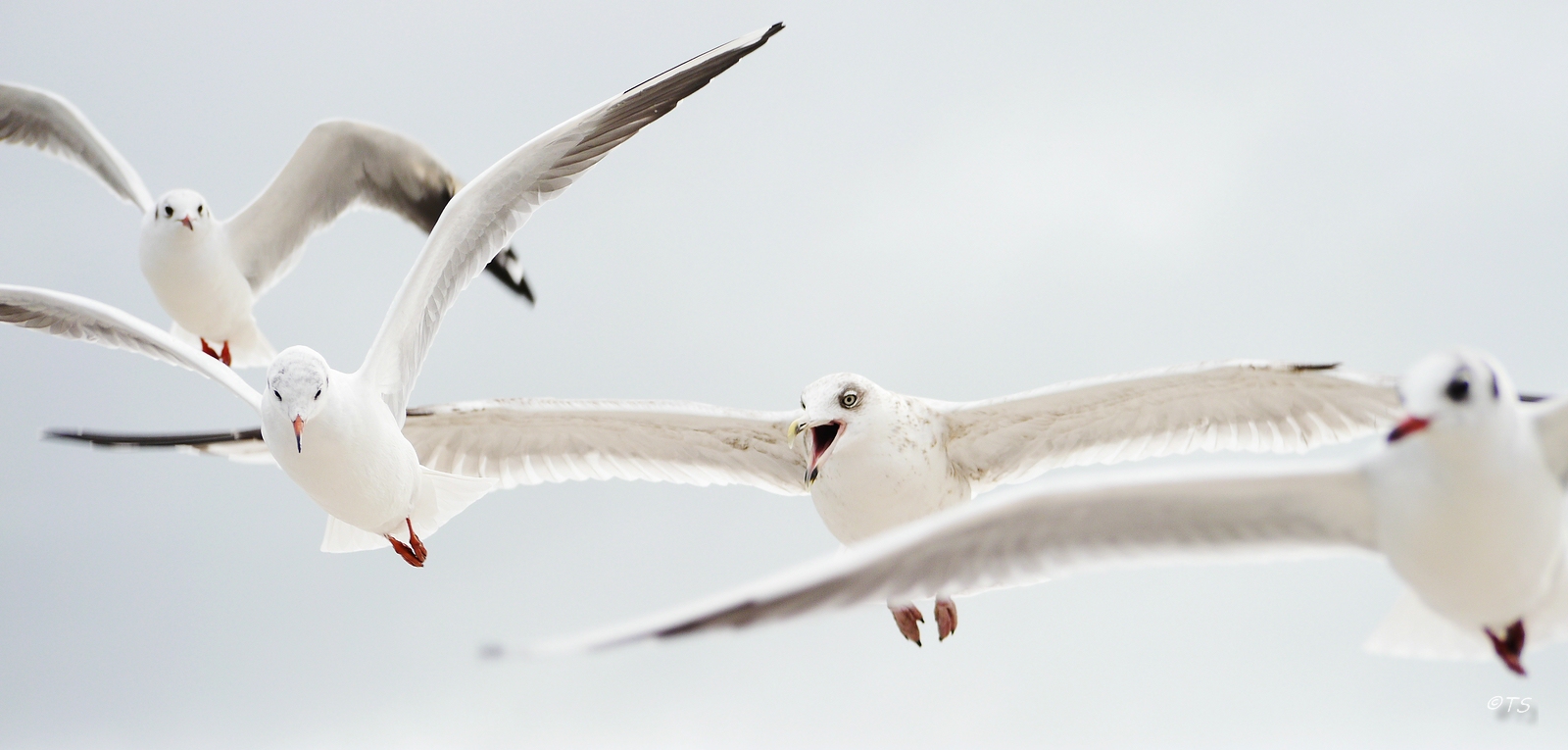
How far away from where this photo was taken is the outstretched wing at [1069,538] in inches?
71.3

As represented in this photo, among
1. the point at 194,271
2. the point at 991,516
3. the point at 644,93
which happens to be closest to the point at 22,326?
the point at 194,271

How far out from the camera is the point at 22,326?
13.2 feet

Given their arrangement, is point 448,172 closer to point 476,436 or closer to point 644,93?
point 476,436

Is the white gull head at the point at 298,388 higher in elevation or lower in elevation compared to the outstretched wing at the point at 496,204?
lower

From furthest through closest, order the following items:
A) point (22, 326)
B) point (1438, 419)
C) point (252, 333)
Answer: point (252, 333), point (22, 326), point (1438, 419)

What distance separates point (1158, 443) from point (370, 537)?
2.31m

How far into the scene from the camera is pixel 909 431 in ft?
11.2

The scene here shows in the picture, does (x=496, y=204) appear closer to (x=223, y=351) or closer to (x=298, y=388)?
(x=298, y=388)

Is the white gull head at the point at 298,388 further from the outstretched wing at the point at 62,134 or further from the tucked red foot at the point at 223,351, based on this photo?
the outstretched wing at the point at 62,134

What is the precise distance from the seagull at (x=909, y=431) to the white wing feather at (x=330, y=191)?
51.6 inches

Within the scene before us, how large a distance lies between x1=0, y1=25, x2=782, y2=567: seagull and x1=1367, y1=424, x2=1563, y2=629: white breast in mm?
1925

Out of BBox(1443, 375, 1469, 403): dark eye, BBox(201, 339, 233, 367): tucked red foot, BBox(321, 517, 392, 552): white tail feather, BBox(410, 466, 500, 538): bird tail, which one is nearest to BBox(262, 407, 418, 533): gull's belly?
BBox(410, 466, 500, 538): bird tail

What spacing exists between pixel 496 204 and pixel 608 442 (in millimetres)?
884

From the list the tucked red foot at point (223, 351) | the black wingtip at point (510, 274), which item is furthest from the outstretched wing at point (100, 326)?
the black wingtip at point (510, 274)
